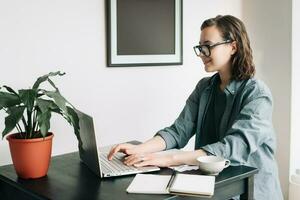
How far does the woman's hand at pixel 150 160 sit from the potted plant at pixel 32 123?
0.81 ft

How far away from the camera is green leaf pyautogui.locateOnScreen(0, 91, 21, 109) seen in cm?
129

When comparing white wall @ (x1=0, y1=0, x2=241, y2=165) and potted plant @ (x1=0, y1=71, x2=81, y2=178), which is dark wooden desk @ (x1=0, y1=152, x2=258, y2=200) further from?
white wall @ (x1=0, y1=0, x2=241, y2=165)

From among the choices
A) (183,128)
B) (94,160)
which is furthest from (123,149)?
(183,128)

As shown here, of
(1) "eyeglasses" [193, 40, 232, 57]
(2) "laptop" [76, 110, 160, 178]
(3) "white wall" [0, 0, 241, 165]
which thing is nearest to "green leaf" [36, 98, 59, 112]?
(2) "laptop" [76, 110, 160, 178]

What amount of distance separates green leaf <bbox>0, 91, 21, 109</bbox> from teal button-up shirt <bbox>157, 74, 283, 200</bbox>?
2.33 ft

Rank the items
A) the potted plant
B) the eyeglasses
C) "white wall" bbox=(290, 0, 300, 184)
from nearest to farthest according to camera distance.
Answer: the potted plant
the eyeglasses
"white wall" bbox=(290, 0, 300, 184)

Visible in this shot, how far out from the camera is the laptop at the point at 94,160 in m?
1.34

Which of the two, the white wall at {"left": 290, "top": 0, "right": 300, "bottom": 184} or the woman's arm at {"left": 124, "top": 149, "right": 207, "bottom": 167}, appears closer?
the woman's arm at {"left": 124, "top": 149, "right": 207, "bottom": 167}

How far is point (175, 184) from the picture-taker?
1212 mm

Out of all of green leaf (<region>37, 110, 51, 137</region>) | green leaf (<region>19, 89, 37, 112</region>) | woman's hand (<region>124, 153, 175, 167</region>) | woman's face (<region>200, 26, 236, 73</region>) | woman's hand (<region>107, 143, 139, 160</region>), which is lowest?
woman's hand (<region>124, 153, 175, 167</region>)

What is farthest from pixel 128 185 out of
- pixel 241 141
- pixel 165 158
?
pixel 241 141

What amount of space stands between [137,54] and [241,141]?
90 centimetres

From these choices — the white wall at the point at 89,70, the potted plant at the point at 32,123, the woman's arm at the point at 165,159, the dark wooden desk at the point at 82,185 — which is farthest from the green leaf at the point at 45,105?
the white wall at the point at 89,70

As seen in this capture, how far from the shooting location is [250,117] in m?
1.54
